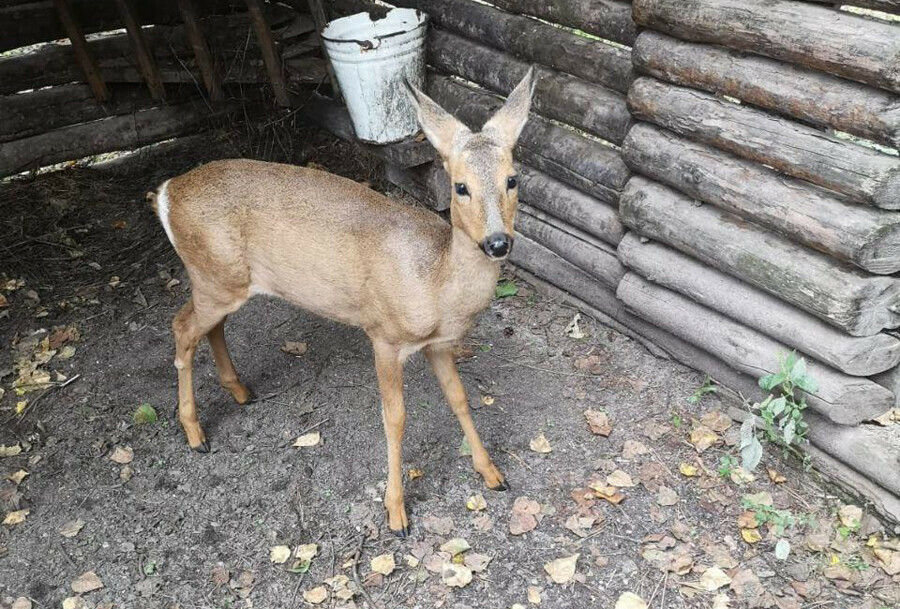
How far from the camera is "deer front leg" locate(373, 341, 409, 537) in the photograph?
417 centimetres

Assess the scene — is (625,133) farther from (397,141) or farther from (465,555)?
(465,555)

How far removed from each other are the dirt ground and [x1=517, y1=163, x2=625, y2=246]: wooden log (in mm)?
616

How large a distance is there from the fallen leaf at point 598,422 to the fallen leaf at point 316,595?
1690 millimetres

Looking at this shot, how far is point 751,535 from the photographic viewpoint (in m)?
4.09

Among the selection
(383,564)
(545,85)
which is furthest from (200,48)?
(383,564)

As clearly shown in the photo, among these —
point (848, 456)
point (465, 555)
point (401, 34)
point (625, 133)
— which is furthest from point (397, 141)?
point (848, 456)

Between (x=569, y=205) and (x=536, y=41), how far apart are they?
1.05m

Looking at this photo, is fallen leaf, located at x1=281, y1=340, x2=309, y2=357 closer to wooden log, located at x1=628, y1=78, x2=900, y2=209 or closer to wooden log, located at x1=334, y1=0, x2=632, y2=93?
wooden log, located at x1=334, y1=0, x2=632, y2=93

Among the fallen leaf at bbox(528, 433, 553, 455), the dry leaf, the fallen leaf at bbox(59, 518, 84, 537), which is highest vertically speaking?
the fallen leaf at bbox(59, 518, 84, 537)

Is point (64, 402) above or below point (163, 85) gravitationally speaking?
below

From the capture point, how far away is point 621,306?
5.39 m

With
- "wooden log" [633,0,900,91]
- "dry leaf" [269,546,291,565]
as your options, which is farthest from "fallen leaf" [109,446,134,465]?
"wooden log" [633,0,900,91]

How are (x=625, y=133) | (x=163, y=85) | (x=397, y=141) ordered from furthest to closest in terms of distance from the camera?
(x=163, y=85) < (x=397, y=141) < (x=625, y=133)

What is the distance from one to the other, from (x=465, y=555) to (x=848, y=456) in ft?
6.33
